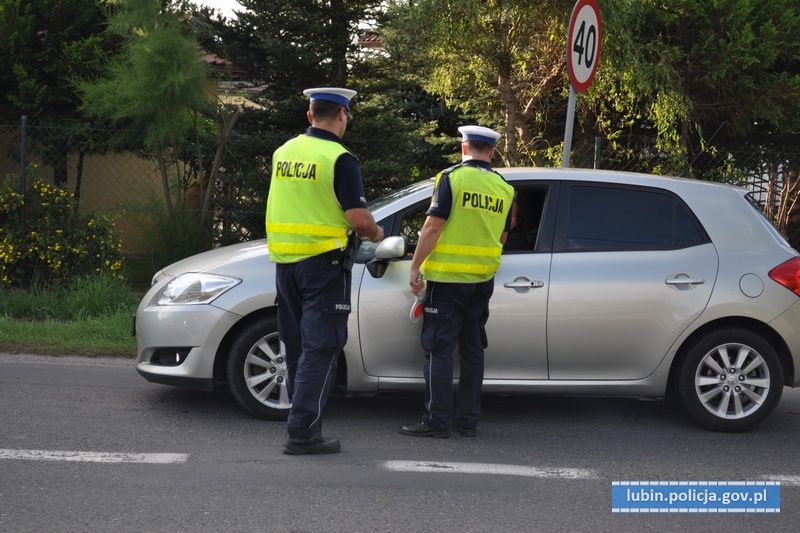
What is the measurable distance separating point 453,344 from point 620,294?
3.53 feet

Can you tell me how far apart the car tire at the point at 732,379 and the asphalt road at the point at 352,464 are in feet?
0.48

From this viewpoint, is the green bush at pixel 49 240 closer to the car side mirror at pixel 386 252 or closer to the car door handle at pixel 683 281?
the car side mirror at pixel 386 252

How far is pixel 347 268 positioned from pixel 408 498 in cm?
125

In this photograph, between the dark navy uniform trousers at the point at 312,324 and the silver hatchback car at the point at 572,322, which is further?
the silver hatchback car at the point at 572,322

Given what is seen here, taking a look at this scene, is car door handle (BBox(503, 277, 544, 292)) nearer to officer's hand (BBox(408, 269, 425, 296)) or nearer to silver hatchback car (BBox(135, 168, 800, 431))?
silver hatchback car (BBox(135, 168, 800, 431))

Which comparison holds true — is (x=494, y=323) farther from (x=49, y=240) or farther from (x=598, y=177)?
(x=49, y=240)

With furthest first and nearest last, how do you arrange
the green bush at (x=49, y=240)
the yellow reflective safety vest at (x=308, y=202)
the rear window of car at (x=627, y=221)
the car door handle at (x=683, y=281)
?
the green bush at (x=49, y=240)
the rear window of car at (x=627, y=221)
the car door handle at (x=683, y=281)
the yellow reflective safety vest at (x=308, y=202)

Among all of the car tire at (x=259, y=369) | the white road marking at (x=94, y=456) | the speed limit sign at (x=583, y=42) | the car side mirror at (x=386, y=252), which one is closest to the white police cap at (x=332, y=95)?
the car side mirror at (x=386, y=252)

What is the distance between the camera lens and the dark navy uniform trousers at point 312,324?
494 cm

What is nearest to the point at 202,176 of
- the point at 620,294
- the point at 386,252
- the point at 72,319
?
the point at 72,319

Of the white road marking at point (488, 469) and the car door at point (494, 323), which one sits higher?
the car door at point (494, 323)

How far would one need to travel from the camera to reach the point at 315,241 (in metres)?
4.92

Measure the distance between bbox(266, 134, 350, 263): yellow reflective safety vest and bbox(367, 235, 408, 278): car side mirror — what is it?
52 centimetres

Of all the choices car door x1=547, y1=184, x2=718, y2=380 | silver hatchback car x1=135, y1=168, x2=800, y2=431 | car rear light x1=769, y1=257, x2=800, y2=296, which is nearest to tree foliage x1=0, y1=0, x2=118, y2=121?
silver hatchback car x1=135, y1=168, x2=800, y2=431
